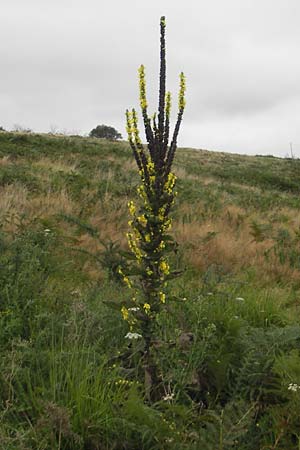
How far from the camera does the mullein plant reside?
2.51 metres

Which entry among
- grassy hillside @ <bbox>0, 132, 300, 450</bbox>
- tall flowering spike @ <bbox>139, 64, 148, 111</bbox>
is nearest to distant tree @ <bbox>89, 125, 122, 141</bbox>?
grassy hillside @ <bbox>0, 132, 300, 450</bbox>

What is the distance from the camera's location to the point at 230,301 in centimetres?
383

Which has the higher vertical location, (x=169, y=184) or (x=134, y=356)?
(x=169, y=184)

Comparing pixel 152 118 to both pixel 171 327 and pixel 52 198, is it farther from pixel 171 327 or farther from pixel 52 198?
pixel 52 198

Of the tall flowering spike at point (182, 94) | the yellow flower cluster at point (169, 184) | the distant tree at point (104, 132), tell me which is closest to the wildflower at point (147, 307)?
the yellow flower cluster at point (169, 184)

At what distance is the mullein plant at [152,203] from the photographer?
8.23ft

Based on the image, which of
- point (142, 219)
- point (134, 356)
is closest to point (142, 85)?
point (142, 219)

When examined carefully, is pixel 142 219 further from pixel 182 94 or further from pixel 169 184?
pixel 182 94

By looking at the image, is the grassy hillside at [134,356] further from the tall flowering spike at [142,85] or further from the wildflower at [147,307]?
the tall flowering spike at [142,85]

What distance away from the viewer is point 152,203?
2535mm

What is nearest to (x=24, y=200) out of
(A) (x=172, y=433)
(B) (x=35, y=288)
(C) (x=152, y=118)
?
(B) (x=35, y=288)

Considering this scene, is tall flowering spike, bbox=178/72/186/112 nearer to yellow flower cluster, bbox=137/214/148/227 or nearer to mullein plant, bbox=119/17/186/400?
mullein plant, bbox=119/17/186/400

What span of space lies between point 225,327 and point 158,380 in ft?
2.79

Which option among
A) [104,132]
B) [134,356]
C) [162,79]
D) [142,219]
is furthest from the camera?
[104,132]
